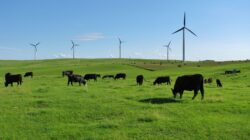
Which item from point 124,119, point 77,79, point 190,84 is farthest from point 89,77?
point 124,119

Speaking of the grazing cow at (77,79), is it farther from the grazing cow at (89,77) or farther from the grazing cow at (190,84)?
the grazing cow at (190,84)

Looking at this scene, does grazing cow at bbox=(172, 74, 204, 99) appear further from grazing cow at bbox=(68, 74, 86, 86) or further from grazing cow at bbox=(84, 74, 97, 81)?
grazing cow at bbox=(84, 74, 97, 81)

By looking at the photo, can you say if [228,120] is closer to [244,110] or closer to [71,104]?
[244,110]

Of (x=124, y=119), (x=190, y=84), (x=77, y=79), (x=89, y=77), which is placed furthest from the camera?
(x=89, y=77)

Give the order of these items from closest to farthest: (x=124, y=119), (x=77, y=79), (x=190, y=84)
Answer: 1. (x=124, y=119)
2. (x=190, y=84)
3. (x=77, y=79)

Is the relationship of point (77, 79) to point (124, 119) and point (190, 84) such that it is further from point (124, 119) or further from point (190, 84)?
point (124, 119)

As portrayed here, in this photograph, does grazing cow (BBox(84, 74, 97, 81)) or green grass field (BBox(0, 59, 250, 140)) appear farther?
grazing cow (BBox(84, 74, 97, 81))

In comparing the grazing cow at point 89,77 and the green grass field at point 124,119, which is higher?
the grazing cow at point 89,77

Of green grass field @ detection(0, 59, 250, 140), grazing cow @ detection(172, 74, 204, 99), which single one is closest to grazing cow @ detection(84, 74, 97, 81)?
grazing cow @ detection(172, 74, 204, 99)

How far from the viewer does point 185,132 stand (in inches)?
602

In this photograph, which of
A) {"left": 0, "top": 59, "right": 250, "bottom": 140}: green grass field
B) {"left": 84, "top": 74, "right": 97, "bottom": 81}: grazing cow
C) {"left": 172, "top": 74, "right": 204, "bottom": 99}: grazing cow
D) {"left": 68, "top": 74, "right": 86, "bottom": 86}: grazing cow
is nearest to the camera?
{"left": 0, "top": 59, "right": 250, "bottom": 140}: green grass field

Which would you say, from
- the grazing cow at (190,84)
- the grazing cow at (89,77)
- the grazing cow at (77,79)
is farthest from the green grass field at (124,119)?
the grazing cow at (89,77)

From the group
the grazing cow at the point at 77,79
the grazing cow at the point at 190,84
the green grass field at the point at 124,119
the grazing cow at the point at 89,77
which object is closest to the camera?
the green grass field at the point at 124,119

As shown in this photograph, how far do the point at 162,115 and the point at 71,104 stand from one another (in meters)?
5.54
